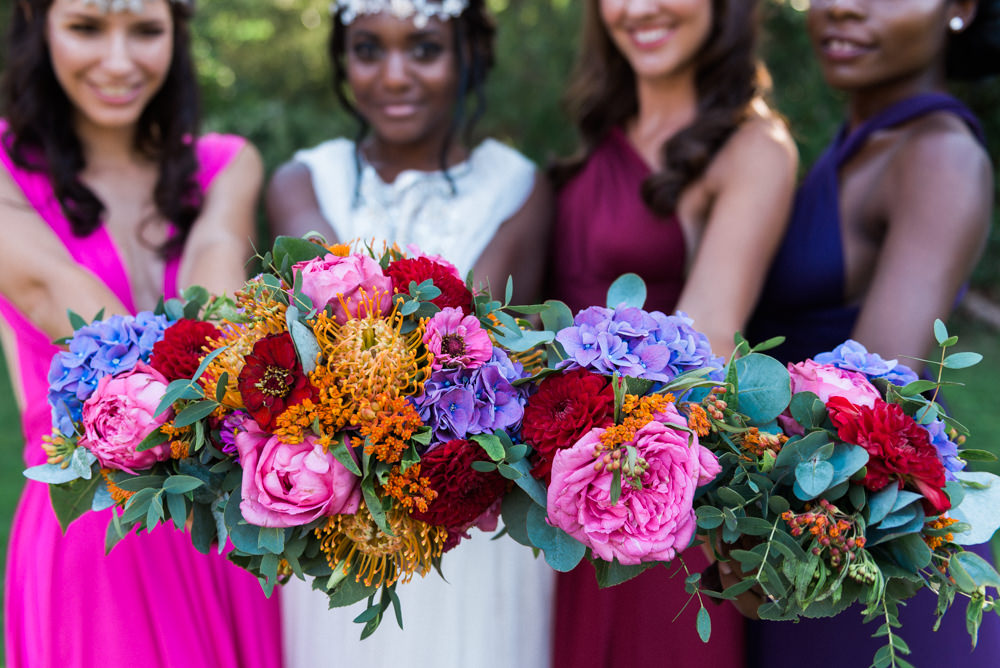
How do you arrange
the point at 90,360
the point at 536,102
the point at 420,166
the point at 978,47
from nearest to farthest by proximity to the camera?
the point at 90,360 < the point at 978,47 < the point at 420,166 < the point at 536,102

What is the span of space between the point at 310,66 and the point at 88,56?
8752 mm

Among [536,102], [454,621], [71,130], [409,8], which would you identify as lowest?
[536,102]

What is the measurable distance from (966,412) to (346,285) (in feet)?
25.6

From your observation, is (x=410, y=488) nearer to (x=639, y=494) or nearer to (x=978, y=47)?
(x=639, y=494)

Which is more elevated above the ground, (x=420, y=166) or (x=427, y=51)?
(x=427, y=51)

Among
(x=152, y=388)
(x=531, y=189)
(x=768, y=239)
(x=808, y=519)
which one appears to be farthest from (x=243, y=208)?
(x=808, y=519)

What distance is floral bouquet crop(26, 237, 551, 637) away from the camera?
1.56 m

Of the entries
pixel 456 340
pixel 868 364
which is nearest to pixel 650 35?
pixel 868 364

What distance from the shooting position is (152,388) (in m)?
1.75

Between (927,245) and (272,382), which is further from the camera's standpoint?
(927,245)

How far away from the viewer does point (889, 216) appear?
2.53 metres

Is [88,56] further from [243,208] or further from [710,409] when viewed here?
[710,409]

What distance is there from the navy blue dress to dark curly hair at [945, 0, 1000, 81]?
0.26 metres

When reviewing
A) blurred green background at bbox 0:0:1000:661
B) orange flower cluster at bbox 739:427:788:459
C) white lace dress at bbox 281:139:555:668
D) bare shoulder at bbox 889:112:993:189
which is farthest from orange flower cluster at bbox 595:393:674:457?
blurred green background at bbox 0:0:1000:661
